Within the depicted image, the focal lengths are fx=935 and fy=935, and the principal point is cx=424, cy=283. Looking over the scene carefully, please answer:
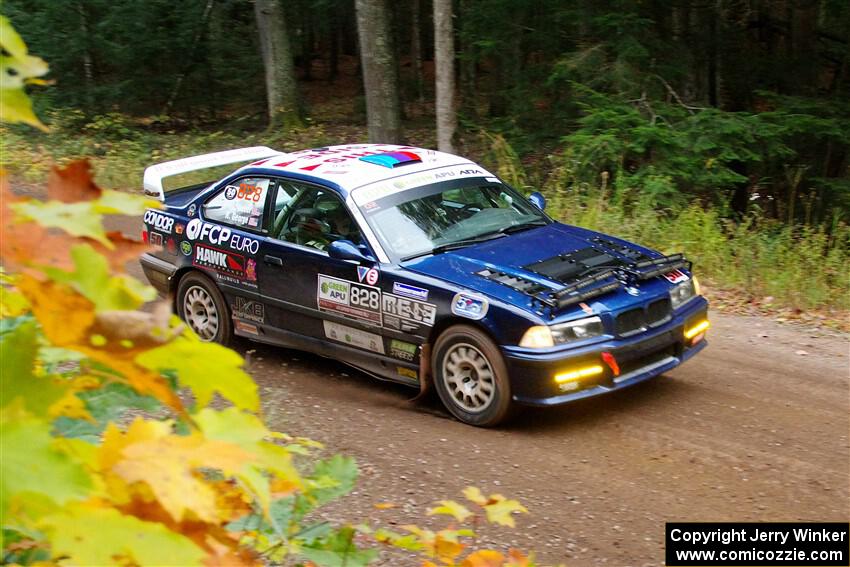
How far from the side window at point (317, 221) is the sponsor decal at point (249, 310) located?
66 centimetres

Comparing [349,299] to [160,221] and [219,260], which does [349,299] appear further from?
[160,221]

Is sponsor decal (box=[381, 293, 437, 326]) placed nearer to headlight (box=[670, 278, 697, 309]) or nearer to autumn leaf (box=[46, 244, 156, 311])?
headlight (box=[670, 278, 697, 309])

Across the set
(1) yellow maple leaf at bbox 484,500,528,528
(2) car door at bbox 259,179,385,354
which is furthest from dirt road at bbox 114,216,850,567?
(1) yellow maple leaf at bbox 484,500,528,528

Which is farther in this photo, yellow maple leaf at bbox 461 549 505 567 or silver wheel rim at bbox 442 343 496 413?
silver wheel rim at bbox 442 343 496 413

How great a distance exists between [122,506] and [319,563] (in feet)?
2.47

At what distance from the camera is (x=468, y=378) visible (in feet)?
21.8

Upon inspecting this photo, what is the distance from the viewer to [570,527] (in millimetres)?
5102

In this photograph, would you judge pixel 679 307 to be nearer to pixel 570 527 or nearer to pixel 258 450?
pixel 570 527

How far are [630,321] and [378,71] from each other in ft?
35.7

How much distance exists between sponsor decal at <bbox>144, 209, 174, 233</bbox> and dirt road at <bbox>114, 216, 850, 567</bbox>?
5.32 ft

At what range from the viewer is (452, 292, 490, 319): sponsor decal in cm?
639

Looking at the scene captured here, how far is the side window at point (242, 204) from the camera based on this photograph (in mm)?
7934

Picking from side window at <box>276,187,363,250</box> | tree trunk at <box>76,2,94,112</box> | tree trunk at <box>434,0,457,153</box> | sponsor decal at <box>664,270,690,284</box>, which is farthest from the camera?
tree trunk at <box>76,2,94,112</box>

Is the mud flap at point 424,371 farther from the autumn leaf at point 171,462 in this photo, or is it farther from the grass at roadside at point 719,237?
the autumn leaf at point 171,462
